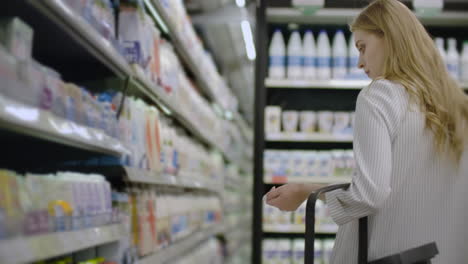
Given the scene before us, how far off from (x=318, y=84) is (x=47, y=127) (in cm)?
253

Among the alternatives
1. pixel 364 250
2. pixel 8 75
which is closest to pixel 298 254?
pixel 364 250

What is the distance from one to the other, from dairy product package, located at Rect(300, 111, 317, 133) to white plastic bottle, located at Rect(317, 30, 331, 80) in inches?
9.8

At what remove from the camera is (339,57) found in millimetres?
3943

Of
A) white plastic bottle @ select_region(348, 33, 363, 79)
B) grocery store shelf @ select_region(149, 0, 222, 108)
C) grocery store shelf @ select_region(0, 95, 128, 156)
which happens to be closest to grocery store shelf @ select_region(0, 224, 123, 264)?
grocery store shelf @ select_region(0, 95, 128, 156)

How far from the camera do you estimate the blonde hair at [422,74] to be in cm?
158

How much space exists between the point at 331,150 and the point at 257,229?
802 millimetres

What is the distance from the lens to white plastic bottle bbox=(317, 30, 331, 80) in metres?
3.92

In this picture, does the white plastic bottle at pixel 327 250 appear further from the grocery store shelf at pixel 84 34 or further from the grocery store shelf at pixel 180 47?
the grocery store shelf at pixel 84 34

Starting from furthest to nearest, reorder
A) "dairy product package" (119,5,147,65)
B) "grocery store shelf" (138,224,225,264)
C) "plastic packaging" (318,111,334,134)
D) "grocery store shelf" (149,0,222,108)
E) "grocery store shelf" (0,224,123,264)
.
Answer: "plastic packaging" (318,111,334,134) → "grocery store shelf" (149,0,222,108) → "grocery store shelf" (138,224,225,264) → "dairy product package" (119,5,147,65) → "grocery store shelf" (0,224,123,264)

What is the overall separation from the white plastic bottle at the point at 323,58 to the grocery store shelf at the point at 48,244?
2184mm

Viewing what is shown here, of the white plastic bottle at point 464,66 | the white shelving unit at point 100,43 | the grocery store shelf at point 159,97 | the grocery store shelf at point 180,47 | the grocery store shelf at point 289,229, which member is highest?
the grocery store shelf at point 180,47

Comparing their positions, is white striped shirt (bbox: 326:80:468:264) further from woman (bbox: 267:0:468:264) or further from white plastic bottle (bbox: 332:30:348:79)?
white plastic bottle (bbox: 332:30:348:79)

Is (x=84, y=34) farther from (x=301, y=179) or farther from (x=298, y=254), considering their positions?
(x=298, y=254)

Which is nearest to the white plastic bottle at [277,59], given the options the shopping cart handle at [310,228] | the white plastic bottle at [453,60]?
the white plastic bottle at [453,60]
